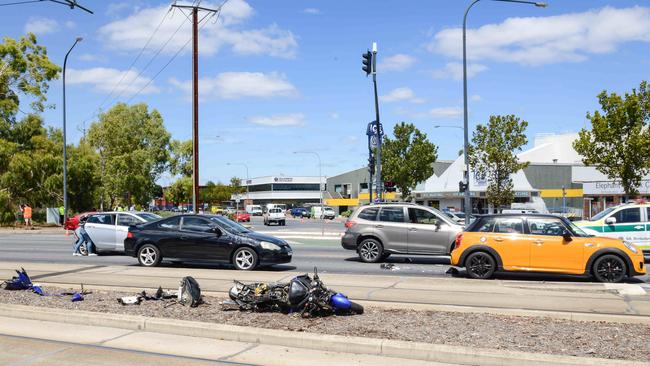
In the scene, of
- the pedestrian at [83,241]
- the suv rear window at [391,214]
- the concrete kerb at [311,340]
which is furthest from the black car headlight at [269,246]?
the pedestrian at [83,241]

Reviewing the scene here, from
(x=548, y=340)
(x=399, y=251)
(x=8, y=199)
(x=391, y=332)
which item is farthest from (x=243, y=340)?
(x=8, y=199)

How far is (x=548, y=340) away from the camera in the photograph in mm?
7090

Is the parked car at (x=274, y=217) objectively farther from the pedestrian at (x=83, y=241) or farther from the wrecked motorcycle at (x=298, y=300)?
the wrecked motorcycle at (x=298, y=300)

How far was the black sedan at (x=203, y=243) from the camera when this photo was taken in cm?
1513

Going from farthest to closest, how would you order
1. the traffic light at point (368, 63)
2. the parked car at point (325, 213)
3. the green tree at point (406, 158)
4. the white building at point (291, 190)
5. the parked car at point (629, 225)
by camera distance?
the white building at point (291, 190) < the parked car at point (325, 213) < the green tree at point (406, 158) < the traffic light at point (368, 63) < the parked car at point (629, 225)

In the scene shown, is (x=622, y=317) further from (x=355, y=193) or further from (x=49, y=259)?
(x=355, y=193)

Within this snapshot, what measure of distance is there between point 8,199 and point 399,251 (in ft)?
122

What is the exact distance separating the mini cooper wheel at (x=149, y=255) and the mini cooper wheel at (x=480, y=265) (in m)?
7.78

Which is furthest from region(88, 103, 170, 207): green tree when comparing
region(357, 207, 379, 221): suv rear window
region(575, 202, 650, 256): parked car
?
region(575, 202, 650, 256): parked car

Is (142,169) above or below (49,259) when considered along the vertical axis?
above

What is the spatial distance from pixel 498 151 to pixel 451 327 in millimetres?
41423

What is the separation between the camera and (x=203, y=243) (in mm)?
15523

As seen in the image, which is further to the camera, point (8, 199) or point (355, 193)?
point (355, 193)

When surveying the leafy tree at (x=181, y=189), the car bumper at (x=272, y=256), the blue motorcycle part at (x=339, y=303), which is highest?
the leafy tree at (x=181, y=189)
